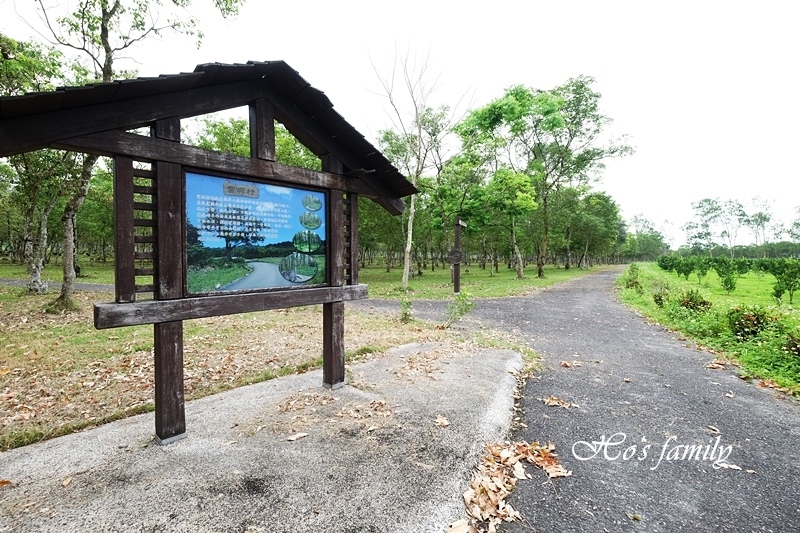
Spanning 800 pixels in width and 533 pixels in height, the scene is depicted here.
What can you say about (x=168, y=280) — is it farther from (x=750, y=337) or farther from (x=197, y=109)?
(x=750, y=337)

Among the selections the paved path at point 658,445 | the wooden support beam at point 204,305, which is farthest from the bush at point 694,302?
the wooden support beam at point 204,305

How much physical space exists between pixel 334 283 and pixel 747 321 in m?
8.44

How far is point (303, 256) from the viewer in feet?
14.4

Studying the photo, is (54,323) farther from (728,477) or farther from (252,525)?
(728,477)

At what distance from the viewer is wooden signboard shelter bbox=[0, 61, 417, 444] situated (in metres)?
2.75

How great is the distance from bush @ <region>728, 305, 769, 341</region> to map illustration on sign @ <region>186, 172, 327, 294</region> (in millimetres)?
8527

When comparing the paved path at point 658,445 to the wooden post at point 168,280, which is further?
the wooden post at point 168,280

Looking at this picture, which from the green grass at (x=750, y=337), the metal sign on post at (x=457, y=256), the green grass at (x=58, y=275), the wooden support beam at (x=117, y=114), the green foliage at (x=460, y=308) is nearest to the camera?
the wooden support beam at (x=117, y=114)

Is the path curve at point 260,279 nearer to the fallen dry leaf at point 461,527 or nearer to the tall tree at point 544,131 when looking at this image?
the fallen dry leaf at point 461,527

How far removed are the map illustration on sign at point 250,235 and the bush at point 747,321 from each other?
8.53m

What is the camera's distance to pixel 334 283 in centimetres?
469

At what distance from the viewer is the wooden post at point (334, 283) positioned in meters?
4.62

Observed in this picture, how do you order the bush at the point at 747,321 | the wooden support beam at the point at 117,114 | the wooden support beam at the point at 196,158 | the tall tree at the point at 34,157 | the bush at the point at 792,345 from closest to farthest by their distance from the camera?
the wooden support beam at the point at 117,114, the wooden support beam at the point at 196,158, the bush at the point at 792,345, the bush at the point at 747,321, the tall tree at the point at 34,157

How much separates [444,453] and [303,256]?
8.83 ft
